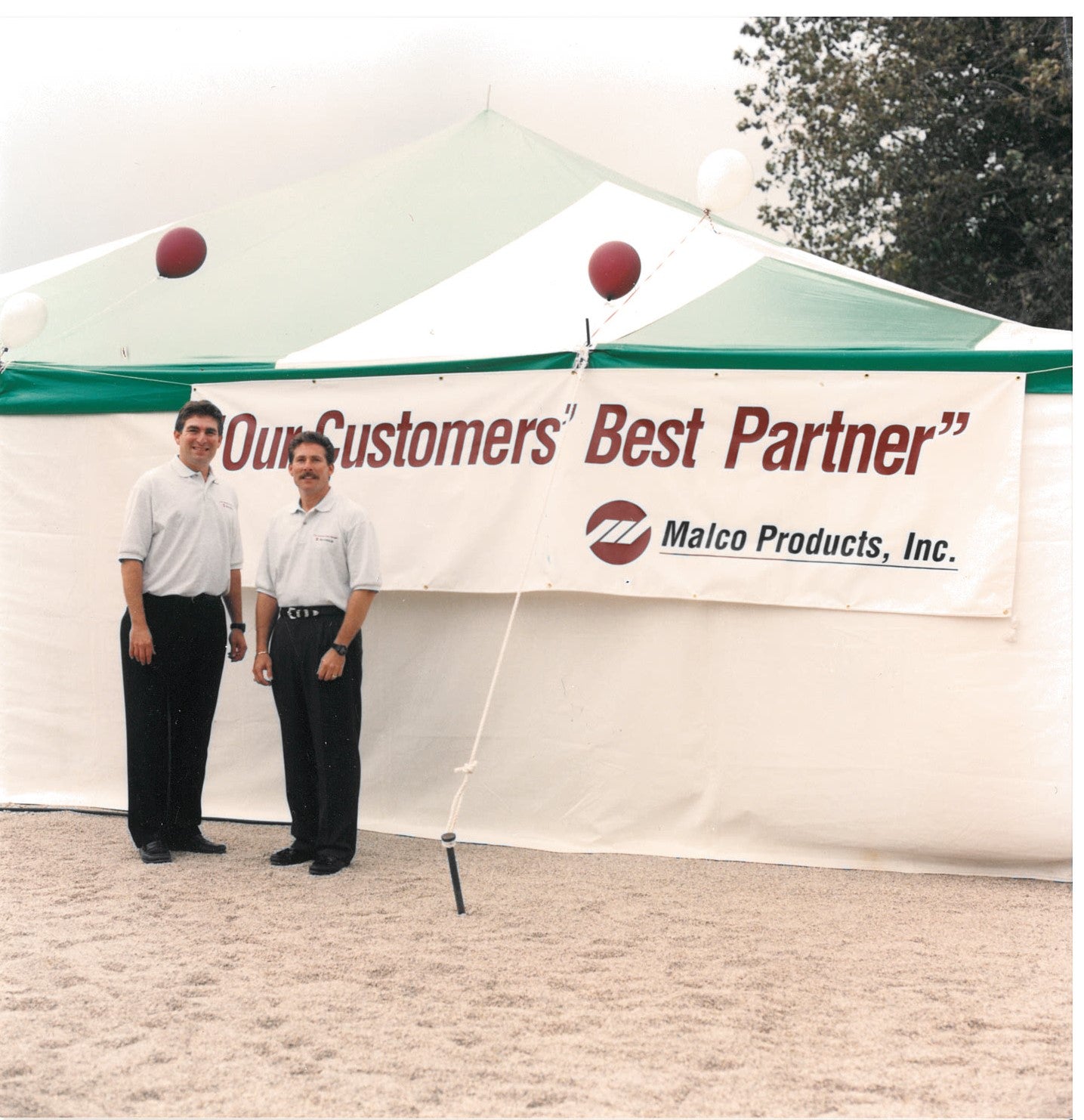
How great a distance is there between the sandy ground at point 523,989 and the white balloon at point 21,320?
69.1 inches

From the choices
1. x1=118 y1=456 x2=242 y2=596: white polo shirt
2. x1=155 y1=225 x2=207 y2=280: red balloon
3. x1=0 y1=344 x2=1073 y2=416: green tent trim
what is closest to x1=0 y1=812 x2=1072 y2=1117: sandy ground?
x1=118 y1=456 x2=242 y2=596: white polo shirt

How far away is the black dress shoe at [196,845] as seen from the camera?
4117 mm

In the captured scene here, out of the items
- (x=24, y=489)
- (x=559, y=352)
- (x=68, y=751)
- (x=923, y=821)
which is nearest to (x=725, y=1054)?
(x=923, y=821)

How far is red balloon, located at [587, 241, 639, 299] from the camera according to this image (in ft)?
13.3

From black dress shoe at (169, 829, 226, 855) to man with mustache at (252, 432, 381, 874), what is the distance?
0.26 meters

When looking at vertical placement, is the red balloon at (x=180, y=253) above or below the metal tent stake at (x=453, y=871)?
above

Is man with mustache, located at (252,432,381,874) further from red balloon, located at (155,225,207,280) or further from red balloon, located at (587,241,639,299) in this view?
red balloon, located at (155,225,207,280)

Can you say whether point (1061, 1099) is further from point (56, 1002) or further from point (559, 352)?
point (559, 352)

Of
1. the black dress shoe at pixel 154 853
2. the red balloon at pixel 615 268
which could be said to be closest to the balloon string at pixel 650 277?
the red balloon at pixel 615 268

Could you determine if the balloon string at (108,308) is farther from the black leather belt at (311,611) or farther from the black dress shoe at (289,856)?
the black dress shoe at (289,856)

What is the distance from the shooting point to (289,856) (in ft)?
13.1

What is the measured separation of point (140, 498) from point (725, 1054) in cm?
240

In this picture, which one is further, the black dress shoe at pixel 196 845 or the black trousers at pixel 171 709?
the black dress shoe at pixel 196 845

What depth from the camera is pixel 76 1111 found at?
2.21 meters
